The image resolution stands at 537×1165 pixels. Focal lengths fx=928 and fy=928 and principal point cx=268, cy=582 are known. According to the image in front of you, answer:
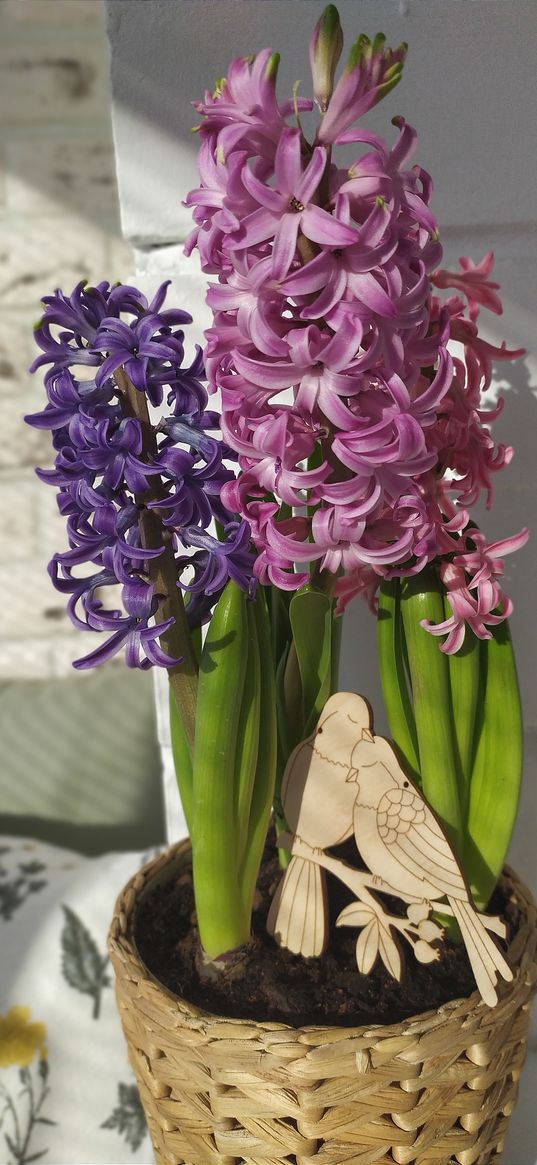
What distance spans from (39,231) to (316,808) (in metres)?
0.88

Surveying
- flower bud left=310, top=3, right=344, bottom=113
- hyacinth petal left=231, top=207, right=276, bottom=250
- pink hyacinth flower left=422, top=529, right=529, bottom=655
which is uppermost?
flower bud left=310, top=3, right=344, bottom=113

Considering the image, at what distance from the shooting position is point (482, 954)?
0.50 meters

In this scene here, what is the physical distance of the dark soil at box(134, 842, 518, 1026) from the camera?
0.53 meters

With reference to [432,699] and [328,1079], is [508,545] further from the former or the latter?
[328,1079]

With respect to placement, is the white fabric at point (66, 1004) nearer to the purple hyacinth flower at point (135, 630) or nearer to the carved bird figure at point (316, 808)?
the carved bird figure at point (316, 808)

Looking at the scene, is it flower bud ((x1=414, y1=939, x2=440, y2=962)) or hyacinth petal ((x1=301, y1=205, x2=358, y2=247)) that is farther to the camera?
flower bud ((x1=414, y1=939, x2=440, y2=962))

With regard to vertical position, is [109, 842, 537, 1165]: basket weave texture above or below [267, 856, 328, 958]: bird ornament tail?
below

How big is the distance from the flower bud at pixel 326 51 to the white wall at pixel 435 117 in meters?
0.25

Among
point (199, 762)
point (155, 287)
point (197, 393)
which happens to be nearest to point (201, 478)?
point (197, 393)

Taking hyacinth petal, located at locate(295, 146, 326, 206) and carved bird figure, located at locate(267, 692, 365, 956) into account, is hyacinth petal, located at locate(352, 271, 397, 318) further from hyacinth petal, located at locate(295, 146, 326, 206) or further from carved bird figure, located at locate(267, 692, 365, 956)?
carved bird figure, located at locate(267, 692, 365, 956)

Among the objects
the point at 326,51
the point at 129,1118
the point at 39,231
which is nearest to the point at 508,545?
the point at 326,51

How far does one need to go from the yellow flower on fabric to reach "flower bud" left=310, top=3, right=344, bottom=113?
75 centimetres

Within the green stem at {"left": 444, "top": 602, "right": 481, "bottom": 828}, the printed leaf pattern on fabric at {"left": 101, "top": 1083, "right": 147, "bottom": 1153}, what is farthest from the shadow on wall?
the green stem at {"left": 444, "top": 602, "right": 481, "bottom": 828}

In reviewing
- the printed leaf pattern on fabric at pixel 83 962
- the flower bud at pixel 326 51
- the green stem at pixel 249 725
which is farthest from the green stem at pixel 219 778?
the printed leaf pattern on fabric at pixel 83 962
